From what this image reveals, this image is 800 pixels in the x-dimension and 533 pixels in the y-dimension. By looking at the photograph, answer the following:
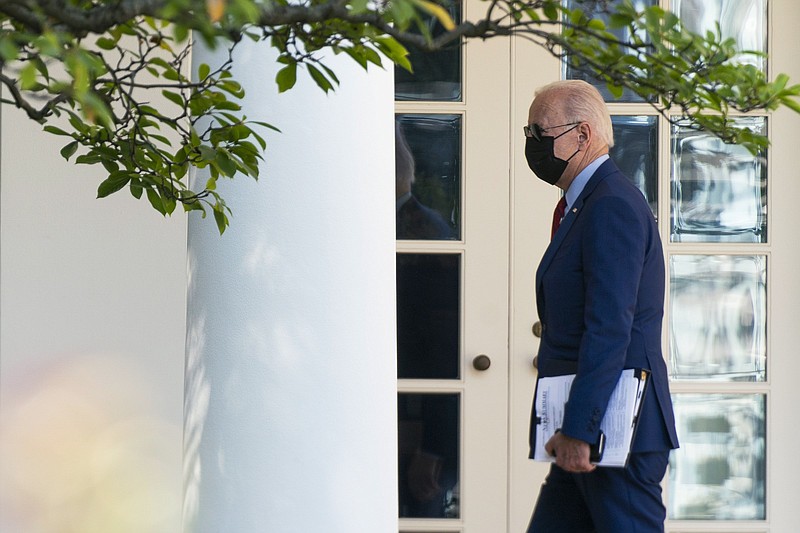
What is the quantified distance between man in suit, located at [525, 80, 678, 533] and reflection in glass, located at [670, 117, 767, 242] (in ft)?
4.69

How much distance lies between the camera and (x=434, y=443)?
4.16m

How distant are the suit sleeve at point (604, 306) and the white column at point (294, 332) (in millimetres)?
487

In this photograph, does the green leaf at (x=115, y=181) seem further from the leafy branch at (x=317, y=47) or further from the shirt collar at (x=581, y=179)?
the shirt collar at (x=581, y=179)

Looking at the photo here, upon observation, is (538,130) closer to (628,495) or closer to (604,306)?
(604,306)

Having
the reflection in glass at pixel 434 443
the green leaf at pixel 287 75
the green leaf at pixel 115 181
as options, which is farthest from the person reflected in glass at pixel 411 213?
the green leaf at pixel 287 75

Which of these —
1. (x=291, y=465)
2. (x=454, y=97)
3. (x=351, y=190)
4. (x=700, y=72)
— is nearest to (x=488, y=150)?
(x=454, y=97)

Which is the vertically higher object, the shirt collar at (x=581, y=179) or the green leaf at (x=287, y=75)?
the green leaf at (x=287, y=75)

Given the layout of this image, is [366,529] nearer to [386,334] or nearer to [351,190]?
[386,334]

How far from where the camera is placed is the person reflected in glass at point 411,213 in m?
4.18

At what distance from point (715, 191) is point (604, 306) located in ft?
6.07

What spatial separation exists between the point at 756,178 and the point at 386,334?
2085mm

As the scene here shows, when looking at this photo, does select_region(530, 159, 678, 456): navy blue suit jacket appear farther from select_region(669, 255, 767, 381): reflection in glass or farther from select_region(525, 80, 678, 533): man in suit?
select_region(669, 255, 767, 381): reflection in glass

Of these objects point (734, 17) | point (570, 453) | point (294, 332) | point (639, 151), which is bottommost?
point (570, 453)

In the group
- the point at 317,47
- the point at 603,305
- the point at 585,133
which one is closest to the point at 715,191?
the point at 585,133
